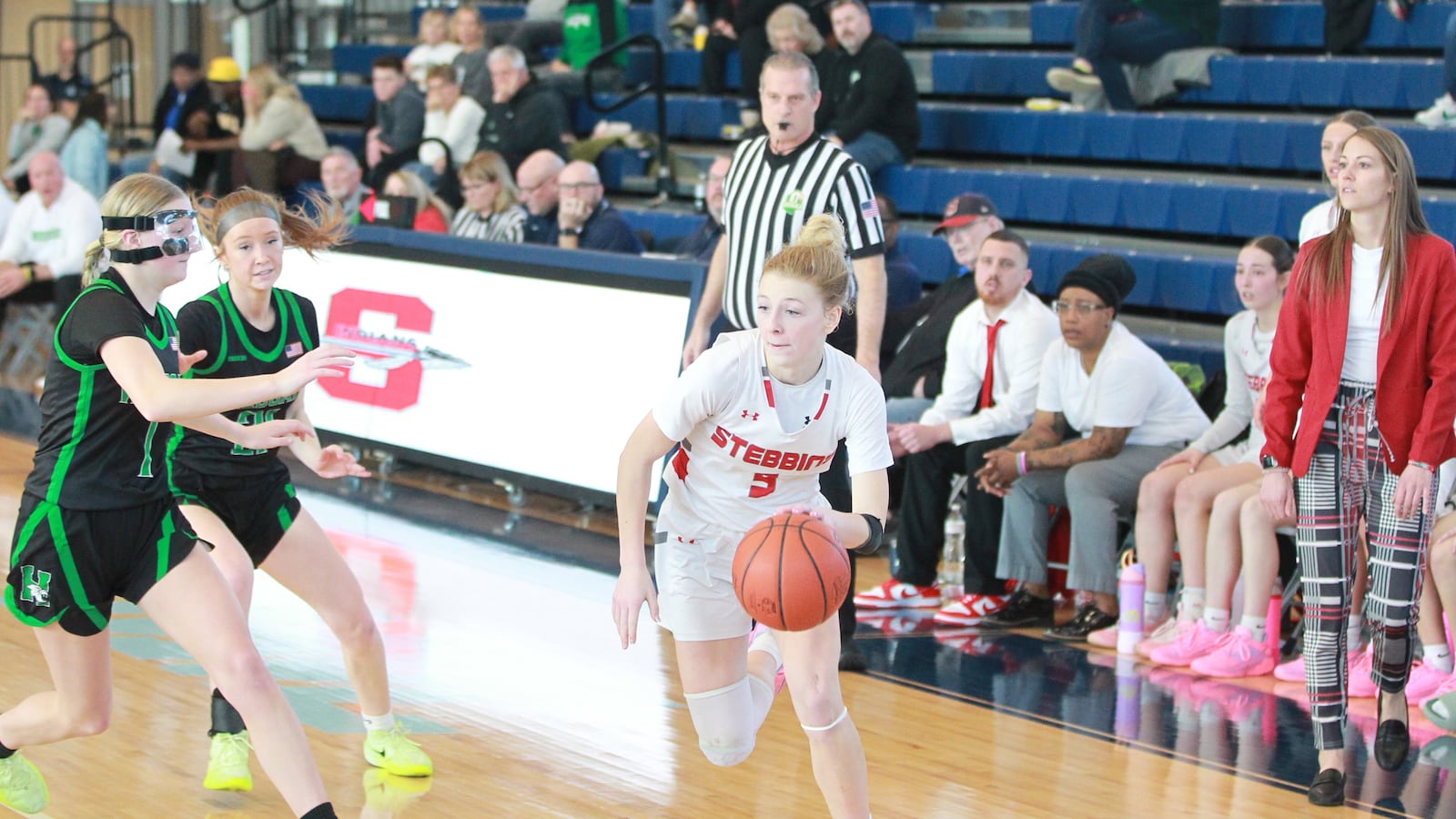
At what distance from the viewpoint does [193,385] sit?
3689 millimetres

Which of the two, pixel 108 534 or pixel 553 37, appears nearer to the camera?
pixel 108 534

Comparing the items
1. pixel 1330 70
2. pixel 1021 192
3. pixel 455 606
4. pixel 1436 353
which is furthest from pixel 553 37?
pixel 1436 353

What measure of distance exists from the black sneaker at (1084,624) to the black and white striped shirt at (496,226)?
415cm

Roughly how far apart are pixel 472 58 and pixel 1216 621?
8.18 meters

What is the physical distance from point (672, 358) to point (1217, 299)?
9.69 feet

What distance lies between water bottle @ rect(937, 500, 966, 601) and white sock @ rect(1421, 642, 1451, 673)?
2.01 metres

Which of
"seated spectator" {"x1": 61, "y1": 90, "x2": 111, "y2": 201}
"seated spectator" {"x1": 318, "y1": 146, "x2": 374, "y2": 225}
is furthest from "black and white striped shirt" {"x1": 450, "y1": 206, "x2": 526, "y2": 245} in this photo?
"seated spectator" {"x1": 61, "y1": 90, "x2": 111, "y2": 201}

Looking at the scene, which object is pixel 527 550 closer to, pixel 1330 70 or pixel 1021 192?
pixel 1021 192

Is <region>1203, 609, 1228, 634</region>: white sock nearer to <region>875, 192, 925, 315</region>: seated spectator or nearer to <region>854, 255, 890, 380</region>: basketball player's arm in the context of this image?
<region>854, 255, 890, 380</region>: basketball player's arm

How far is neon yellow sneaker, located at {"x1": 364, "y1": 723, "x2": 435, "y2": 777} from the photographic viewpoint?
16.0ft

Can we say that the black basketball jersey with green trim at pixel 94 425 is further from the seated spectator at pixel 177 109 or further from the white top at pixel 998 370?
the seated spectator at pixel 177 109

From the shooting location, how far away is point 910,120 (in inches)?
407

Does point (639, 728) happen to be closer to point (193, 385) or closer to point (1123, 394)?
point (193, 385)

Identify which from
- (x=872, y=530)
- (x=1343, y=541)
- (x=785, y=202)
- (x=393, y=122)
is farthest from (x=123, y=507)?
(x=393, y=122)
